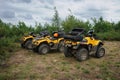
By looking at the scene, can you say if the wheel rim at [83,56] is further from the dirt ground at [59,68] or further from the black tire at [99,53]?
the black tire at [99,53]

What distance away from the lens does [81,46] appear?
1250cm

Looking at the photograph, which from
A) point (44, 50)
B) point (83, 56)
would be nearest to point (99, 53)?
point (83, 56)

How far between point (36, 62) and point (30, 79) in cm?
233

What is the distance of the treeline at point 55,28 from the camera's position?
16.6 m

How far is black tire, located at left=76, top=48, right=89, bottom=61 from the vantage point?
Answer: 40.5ft

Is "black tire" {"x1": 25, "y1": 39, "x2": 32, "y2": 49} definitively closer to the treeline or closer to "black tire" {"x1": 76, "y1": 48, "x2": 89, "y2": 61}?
the treeline

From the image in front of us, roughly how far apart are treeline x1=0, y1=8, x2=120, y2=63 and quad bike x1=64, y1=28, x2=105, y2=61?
3.78 metres

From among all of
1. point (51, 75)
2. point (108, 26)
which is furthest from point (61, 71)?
point (108, 26)

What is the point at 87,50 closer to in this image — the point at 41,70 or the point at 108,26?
the point at 41,70

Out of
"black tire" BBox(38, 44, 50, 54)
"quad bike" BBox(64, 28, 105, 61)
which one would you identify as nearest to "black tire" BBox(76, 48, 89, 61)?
"quad bike" BBox(64, 28, 105, 61)

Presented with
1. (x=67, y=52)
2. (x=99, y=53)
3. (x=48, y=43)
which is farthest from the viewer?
(x=48, y=43)

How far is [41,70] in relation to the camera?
11188mm

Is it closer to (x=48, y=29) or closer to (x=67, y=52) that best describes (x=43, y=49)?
(x=67, y=52)

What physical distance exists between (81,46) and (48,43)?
7.81 ft
